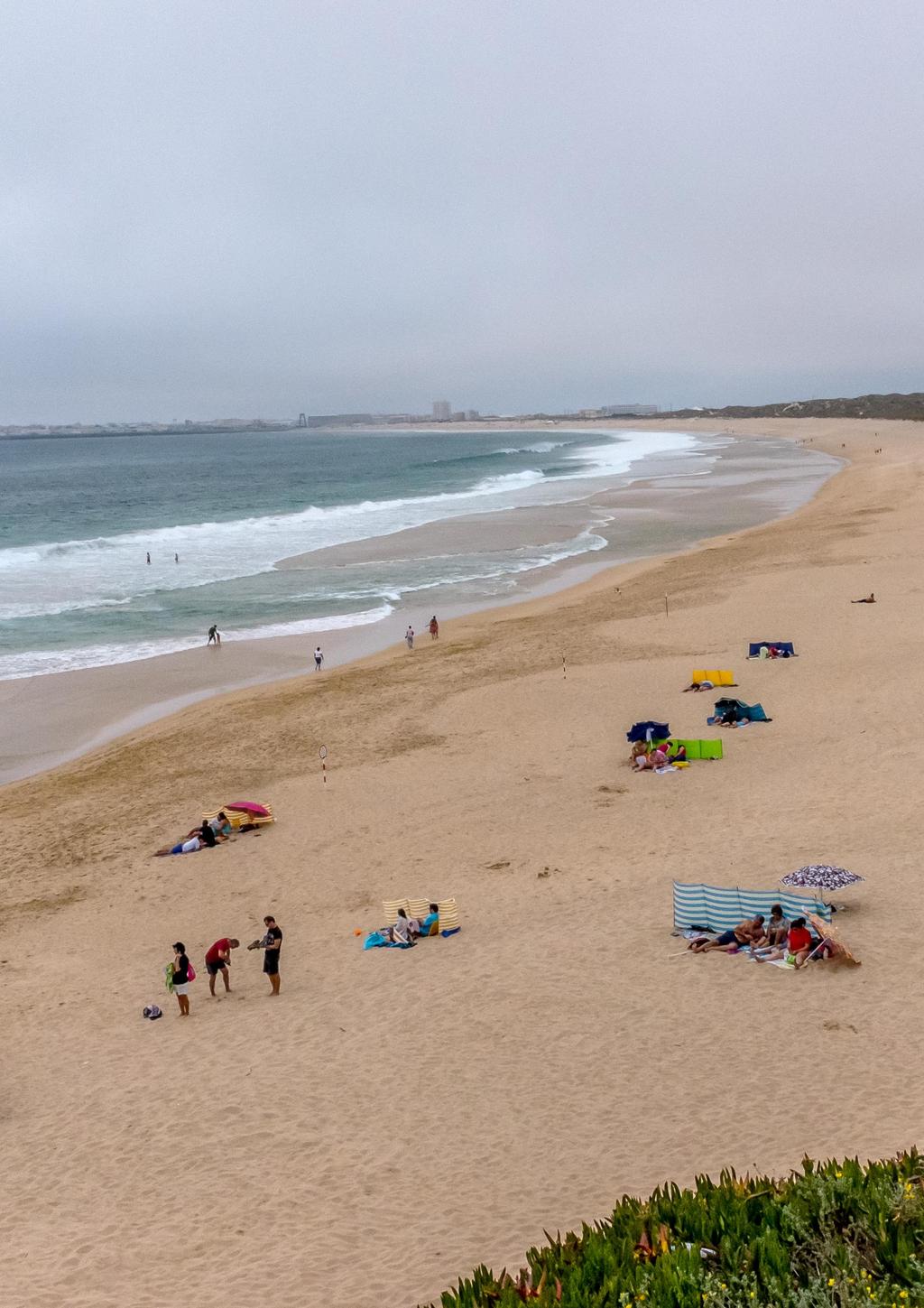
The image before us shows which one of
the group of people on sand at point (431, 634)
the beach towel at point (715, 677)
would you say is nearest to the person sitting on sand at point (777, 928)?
the beach towel at point (715, 677)

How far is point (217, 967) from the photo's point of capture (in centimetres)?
1188

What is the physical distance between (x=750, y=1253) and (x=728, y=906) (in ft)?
19.7

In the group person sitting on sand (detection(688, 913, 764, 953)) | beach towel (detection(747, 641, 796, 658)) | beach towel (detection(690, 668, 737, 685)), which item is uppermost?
beach towel (detection(747, 641, 796, 658))

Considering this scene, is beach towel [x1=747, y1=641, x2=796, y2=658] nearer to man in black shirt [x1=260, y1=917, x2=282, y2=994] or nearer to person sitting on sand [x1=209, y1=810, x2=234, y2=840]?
person sitting on sand [x1=209, y1=810, x2=234, y2=840]

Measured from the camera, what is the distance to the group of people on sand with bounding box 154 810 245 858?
52.9ft

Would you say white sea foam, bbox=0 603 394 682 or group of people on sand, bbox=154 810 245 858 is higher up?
white sea foam, bbox=0 603 394 682

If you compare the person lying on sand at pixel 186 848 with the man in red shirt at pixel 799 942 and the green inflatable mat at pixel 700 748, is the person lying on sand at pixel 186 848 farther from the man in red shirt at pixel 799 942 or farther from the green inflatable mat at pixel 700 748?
the man in red shirt at pixel 799 942

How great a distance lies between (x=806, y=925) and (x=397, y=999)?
4.46 meters

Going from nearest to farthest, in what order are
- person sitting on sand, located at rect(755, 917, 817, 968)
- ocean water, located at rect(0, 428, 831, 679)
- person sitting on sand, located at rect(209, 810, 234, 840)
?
person sitting on sand, located at rect(755, 917, 817, 968), person sitting on sand, located at rect(209, 810, 234, 840), ocean water, located at rect(0, 428, 831, 679)

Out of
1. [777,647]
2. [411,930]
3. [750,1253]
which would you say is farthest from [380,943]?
[777,647]

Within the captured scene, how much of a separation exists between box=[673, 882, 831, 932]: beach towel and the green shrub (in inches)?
199

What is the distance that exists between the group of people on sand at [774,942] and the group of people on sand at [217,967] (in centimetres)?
460

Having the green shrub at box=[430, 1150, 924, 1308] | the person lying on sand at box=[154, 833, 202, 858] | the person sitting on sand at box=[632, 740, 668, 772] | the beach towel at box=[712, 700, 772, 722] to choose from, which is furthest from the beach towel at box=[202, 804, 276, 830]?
the green shrub at box=[430, 1150, 924, 1308]

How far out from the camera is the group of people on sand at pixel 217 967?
11.4 meters
